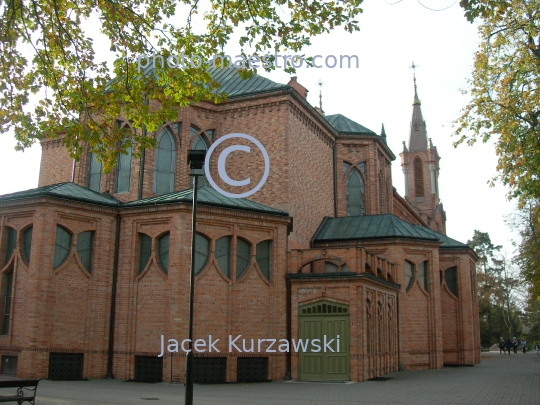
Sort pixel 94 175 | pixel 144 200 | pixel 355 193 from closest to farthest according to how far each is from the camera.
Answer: pixel 144 200 < pixel 94 175 < pixel 355 193

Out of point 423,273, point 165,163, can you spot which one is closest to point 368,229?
point 423,273

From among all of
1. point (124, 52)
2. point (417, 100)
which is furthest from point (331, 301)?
point (417, 100)

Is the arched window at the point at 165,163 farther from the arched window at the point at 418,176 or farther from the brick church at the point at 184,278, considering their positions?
the arched window at the point at 418,176

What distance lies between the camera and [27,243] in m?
19.8

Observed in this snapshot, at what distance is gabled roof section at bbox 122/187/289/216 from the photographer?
800 inches

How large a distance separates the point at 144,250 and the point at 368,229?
11.5 meters

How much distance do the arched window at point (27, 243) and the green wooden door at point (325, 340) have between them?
9637mm

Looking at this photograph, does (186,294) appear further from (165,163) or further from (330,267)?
(165,163)

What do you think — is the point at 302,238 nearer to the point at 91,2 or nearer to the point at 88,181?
the point at 88,181

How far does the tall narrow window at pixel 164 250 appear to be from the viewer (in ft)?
66.5

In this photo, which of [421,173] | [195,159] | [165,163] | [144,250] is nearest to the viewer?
[195,159]

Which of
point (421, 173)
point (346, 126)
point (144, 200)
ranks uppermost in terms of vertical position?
point (421, 173)

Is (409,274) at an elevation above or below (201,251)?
below
